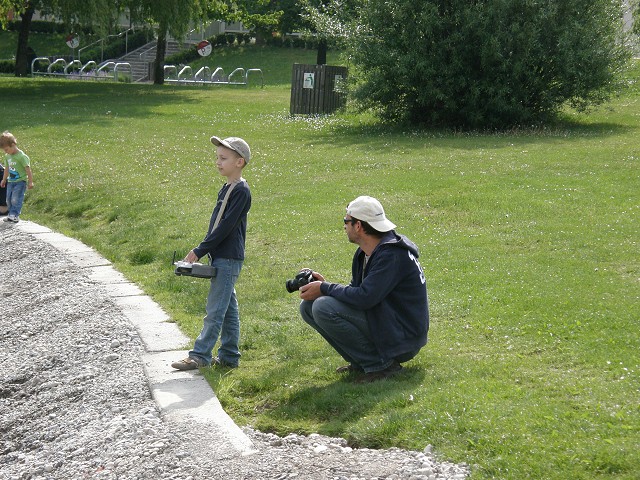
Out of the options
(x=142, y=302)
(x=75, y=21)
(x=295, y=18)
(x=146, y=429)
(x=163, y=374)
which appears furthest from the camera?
(x=295, y=18)

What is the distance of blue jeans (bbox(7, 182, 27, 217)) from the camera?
46.6ft

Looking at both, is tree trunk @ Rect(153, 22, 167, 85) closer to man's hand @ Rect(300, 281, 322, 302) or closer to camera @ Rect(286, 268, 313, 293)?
camera @ Rect(286, 268, 313, 293)

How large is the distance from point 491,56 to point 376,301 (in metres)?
15.6

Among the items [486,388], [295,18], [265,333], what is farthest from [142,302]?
[295,18]

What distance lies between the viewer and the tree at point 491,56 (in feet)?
68.4

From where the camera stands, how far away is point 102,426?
6.36 meters

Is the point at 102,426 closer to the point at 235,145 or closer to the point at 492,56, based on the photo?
the point at 235,145

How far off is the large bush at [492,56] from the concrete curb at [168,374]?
1195 cm

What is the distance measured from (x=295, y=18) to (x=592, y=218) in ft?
151

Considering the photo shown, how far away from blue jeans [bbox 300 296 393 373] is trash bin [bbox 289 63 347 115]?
1991 centimetres

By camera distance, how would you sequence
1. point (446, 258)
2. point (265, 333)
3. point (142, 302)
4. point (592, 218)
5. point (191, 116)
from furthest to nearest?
1. point (191, 116)
2. point (592, 218)
3. point (446, 258)
4. point (142, 302)
5. point (265, 333)

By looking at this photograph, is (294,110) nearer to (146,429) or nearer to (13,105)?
(13,105)

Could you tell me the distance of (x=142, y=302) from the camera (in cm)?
942

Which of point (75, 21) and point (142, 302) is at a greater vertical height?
point (75, 21)
